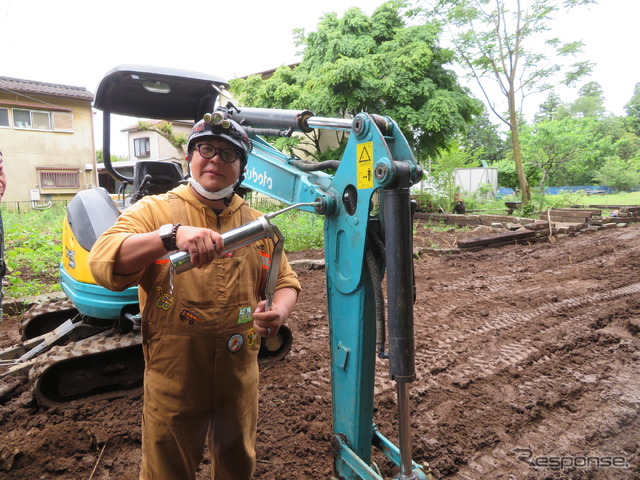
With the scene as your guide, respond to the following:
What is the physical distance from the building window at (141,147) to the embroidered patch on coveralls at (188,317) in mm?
27593

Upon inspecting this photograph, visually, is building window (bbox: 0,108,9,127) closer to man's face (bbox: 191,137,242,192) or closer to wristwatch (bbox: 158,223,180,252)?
man's face (bbox: 191,137,242,192)

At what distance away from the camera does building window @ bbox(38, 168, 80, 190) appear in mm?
18469

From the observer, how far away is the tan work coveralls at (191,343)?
1.63 m

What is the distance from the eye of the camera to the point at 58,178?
18.9 metres

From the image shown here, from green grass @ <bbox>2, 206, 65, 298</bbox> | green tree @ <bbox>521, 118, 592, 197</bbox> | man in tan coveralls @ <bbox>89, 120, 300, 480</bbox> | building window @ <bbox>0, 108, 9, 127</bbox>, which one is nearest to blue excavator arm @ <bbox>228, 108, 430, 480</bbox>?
man in tan coveralls @ <bbox>89, 120, 300, 480</bbox>

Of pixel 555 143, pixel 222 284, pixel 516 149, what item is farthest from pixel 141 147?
pixel 222 284

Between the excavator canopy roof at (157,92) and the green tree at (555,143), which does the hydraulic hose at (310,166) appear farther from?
the green tree at (555,143)

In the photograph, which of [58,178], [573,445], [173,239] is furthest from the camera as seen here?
[58,178]

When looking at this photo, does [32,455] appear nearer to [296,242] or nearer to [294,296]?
[294,296]

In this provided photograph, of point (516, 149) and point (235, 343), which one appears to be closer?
point (235, 343)

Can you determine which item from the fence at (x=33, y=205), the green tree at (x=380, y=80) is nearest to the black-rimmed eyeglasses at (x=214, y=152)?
the green tree at (x=380, y=80)

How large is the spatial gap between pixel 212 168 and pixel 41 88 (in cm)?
2136

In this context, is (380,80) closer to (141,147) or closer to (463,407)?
(463,407)

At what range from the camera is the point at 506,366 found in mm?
3605
